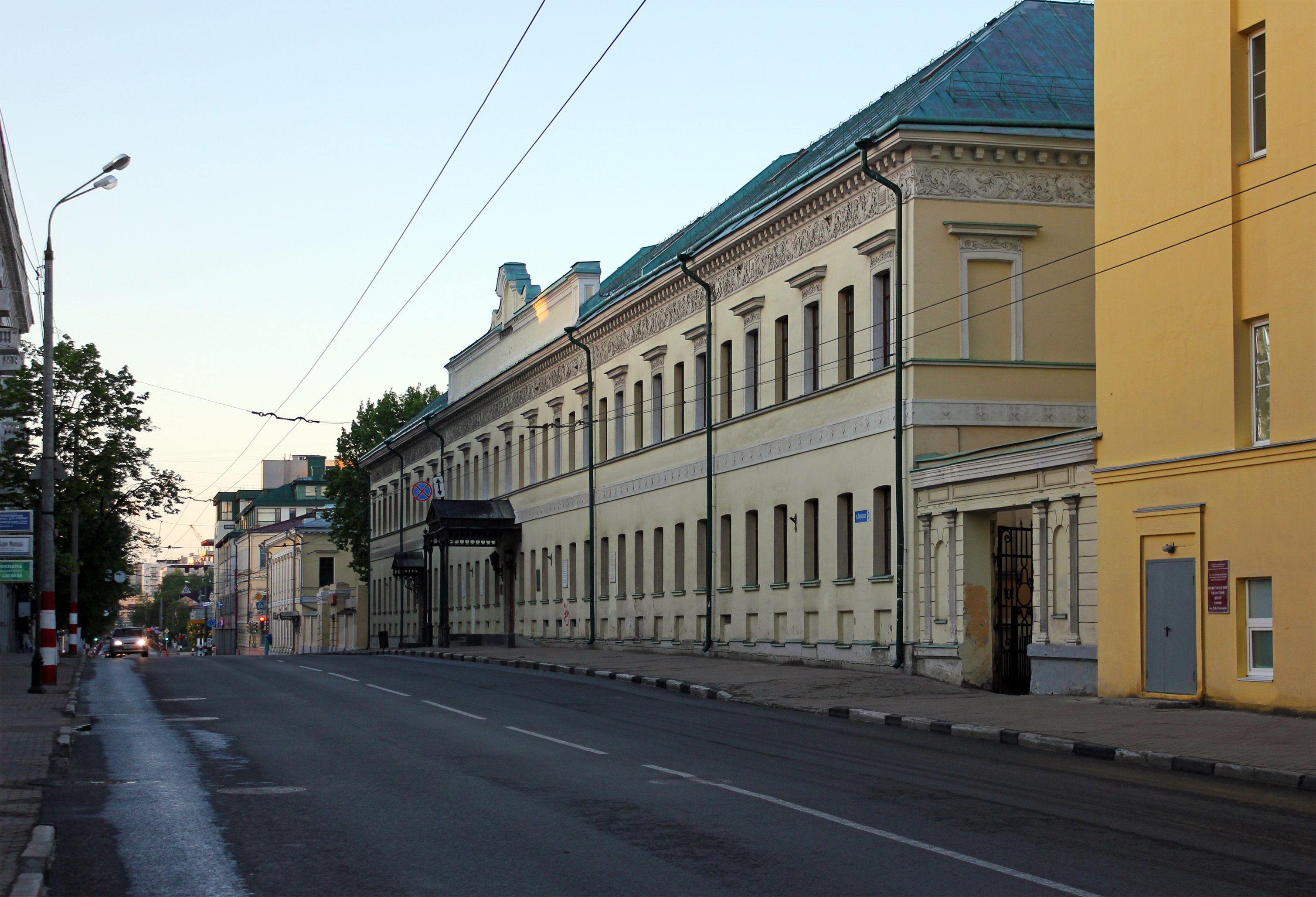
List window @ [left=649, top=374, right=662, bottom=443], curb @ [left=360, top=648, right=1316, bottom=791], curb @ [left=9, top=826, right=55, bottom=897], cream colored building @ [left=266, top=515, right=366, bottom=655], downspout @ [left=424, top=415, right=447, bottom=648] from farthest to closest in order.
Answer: cream colored building @ [left=266, top=515, right=366, bottom=655] → downspout @ [left=424, top=415, right=447, bottom=648] → window @ [left=649, top=374, right=662, bottom=443] → curb @ [left=360, top=648, right=1316, bottom=791] → curb @ [left=9, top=826, right=55, bottom=897]

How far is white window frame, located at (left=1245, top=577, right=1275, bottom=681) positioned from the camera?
1817 cm

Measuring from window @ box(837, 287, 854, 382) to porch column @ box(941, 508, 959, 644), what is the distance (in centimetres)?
528

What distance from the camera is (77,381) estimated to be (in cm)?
3784

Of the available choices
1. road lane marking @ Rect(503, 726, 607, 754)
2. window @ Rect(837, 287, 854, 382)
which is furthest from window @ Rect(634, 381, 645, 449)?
road lane marking @ Rect(503, 726, 607, 754)

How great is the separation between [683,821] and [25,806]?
494cm

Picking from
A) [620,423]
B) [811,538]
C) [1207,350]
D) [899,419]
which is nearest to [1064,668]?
[1207,350]

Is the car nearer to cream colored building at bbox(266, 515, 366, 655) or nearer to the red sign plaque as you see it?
cream colored building at bbox(266, 515, 366, 655)

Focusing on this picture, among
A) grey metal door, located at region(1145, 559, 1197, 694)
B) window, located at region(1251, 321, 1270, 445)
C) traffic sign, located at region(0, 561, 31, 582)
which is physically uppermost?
window, located at region(1251, 321, 1270, 445)

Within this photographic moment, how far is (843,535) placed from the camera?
30.2 metres

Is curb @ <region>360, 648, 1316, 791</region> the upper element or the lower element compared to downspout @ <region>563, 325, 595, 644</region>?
lower

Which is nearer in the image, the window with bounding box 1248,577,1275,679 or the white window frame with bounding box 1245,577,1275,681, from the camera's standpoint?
the white window frame with bounding box 1245,577,1275,681

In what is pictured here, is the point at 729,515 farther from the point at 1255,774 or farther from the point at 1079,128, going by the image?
the point at 1255,774

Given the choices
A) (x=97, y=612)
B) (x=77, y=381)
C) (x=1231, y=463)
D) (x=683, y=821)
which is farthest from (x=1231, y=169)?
(x=97, y=612)

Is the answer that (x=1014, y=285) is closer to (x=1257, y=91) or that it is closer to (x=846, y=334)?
(x=846, y=334)
